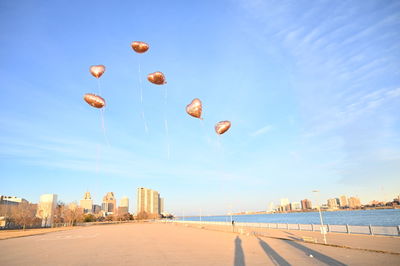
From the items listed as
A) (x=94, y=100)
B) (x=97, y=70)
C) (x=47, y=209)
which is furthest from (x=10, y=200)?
(x=94, y=100)

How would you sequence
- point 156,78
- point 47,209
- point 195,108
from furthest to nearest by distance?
point 47,209, point 195,108, point 156,78

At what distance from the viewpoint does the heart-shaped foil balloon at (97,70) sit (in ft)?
51.1

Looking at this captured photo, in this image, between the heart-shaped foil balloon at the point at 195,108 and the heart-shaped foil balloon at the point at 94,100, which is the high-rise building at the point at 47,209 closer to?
the heart-shaped foil balloon at the point at 94,100

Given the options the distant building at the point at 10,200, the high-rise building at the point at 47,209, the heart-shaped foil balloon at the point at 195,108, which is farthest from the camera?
the distant building at the point at 10,200

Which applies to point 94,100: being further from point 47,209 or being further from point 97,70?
point 47,209

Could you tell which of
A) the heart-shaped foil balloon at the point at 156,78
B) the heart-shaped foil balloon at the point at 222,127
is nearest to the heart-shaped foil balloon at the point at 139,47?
the heart-shaped foil balloon at the point at 156,78

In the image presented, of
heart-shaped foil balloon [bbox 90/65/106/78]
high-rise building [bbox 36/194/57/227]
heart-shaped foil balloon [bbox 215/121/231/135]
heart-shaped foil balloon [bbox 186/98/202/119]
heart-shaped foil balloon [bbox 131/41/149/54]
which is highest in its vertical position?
heart-shaped foil balloon [bbox 131/41/149/54]

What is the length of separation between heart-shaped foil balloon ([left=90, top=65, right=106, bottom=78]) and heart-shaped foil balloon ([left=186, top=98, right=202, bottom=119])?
5.95 m

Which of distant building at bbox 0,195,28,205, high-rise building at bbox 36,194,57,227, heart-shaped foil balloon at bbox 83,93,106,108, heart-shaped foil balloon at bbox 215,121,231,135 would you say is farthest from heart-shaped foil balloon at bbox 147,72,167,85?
distant building at bbox 0,195,28,205

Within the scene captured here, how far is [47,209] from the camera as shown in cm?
8412

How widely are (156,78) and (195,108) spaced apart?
119 inches

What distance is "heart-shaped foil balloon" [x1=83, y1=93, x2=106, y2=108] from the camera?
1449 centimetres

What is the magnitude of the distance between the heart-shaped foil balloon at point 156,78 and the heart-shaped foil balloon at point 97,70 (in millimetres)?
3261

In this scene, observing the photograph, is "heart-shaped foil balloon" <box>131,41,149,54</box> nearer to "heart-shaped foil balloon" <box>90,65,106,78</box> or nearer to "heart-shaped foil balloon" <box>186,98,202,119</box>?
"heart-shaped foil balloon" <box>90,65,106,78</box>
